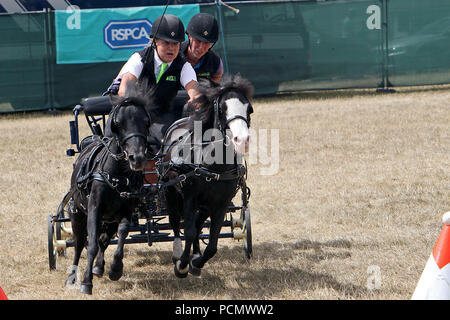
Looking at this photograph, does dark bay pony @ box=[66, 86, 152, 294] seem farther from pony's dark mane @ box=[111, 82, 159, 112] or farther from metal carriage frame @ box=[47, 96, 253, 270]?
metal carriage frame @ box=[47, 96, 253, 270]

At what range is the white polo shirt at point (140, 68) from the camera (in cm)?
623

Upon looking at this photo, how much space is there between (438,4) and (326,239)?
12154 mm

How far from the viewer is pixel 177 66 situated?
645cm

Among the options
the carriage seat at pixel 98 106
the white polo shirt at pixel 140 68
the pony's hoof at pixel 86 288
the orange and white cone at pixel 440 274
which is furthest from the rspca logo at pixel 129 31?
the orange and white cone at pixel 440 274

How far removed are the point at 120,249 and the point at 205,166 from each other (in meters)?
0.98

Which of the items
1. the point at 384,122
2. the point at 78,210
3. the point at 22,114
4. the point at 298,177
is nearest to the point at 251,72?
the point at 384,122

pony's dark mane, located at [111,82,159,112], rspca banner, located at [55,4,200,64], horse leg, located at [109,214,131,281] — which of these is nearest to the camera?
pony's dark mane, located at [111,82,159,112]

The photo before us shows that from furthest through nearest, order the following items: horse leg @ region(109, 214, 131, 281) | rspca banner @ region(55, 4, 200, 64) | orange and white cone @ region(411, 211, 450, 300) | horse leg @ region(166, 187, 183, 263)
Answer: rspca banner @ region(55, 4, 200, 64) → horse leg @ region(166, 187, 183, 263) → horse leg @ region(109, 214, 131, 281) → orange and white cone @ region(411, 211, 450, 300)

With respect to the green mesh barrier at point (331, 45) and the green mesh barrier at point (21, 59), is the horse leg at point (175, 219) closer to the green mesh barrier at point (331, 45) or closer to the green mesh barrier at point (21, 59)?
the green mesh barrier at point (331, 45)

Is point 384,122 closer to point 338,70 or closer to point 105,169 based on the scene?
point 338,70

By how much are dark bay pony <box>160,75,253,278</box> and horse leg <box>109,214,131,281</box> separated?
48cm

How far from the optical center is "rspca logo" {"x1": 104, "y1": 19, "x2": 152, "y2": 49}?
54.6 ft

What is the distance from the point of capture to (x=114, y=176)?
551 cm

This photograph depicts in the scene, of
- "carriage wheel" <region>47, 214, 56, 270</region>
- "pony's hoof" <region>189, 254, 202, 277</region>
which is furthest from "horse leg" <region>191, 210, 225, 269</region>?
"carriage wheel" <region>47, 214, 56, 270</region>
